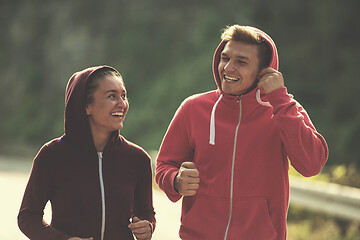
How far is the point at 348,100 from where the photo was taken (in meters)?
15.1

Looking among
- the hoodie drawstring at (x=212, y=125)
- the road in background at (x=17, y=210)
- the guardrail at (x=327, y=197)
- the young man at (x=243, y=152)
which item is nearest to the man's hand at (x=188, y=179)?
the young man at (x=243, y=152)

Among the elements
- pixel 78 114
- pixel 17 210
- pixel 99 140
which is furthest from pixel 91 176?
pixel 17 210

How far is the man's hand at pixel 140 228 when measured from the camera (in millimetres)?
3758

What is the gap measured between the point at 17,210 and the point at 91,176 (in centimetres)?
594

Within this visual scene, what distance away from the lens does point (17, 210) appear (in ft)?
30.7

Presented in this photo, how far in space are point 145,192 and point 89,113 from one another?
572 mm

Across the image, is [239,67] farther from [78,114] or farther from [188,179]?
[78,114]

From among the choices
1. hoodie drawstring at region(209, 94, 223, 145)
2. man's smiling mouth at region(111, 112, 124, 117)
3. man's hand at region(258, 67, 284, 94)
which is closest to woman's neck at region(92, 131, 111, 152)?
man's smiling mouth at region(111, 112, 124, 117)

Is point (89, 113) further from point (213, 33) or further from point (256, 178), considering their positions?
point (213, 33)

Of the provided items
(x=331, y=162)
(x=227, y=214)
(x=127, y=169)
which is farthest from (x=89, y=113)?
(x=331, y=162)

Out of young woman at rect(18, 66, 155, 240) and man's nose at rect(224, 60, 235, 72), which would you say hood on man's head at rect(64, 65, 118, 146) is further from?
man's nose at rect(224, 60, 235, 72)

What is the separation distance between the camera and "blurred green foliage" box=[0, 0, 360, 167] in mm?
15805

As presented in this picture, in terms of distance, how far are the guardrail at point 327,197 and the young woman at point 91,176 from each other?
11.8 ft

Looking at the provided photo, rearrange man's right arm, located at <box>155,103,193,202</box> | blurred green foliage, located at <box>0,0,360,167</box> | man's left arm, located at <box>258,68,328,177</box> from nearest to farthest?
man's left arm, located at <box>258,68,328,177</box> → man's right arm, located at <box>155,103,193,202</box> → blurred green foliage, located at <box>0,0,360,167</box>
